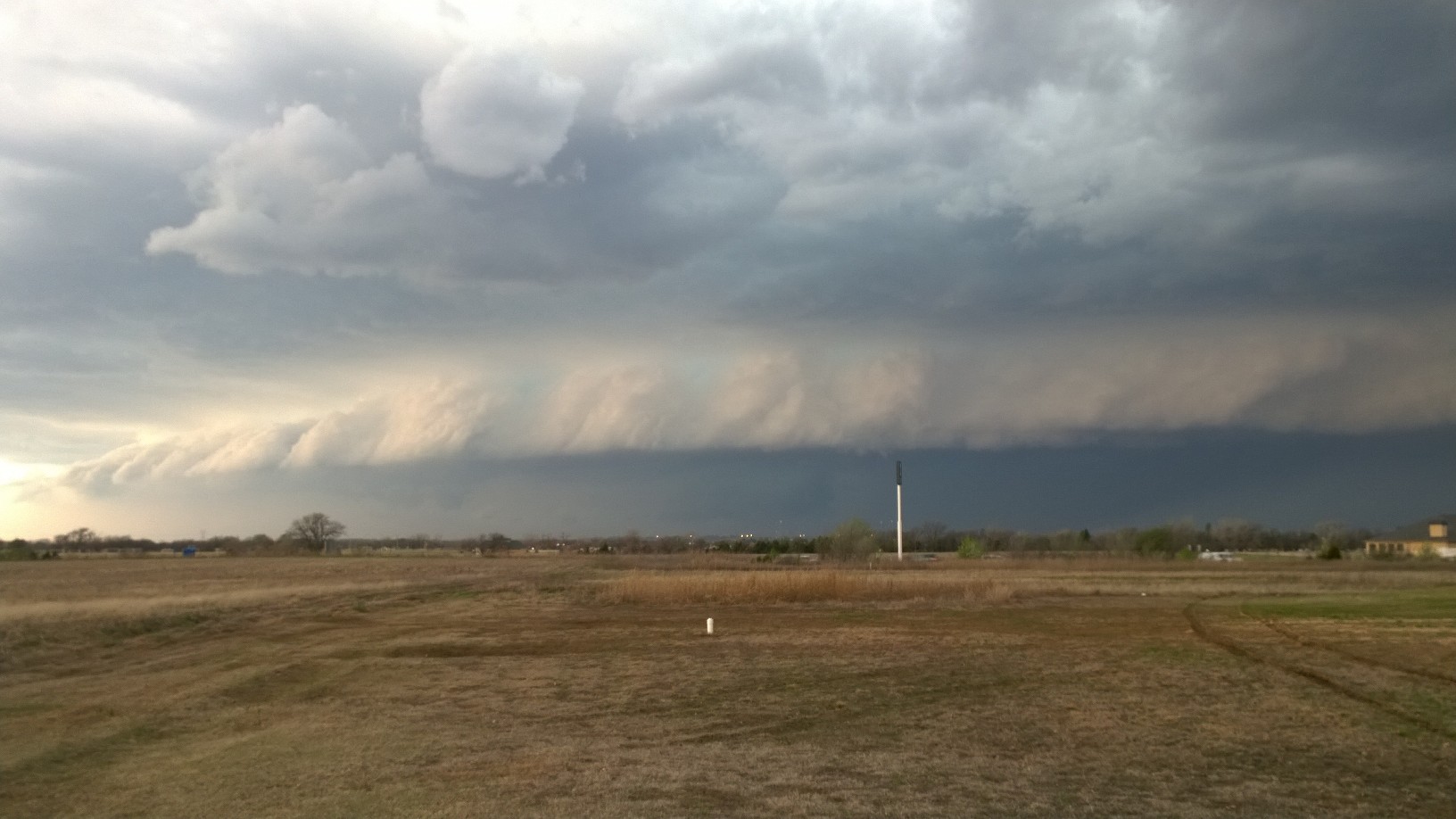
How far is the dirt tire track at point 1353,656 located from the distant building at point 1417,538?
114m

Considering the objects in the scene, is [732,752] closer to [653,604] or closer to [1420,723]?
[1420,723]

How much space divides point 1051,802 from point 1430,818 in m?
3.52

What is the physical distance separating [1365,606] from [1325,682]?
2392 centimetres

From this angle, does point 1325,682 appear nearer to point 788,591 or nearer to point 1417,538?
point 788,591

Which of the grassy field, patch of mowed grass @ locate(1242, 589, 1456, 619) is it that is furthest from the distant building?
the grassy field

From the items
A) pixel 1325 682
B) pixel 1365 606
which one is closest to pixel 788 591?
pixel 1365 606

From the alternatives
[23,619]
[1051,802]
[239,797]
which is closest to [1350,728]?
[1051,802]

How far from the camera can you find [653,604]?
48.6m

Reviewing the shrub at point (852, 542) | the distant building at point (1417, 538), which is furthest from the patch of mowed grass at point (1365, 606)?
the distant building at point (1417, 538)

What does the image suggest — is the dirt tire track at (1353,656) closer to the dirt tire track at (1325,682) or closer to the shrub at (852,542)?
the dirt tire track at (1325,682)

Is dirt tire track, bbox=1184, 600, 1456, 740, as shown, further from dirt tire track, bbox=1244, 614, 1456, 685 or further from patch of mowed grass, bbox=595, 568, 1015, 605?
patch of mowed grass, bbox=595, 568, 1015, 605

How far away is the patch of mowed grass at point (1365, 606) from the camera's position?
35.9 metres

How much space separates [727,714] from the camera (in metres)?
17.4

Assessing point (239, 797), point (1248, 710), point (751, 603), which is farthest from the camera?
point (751, 603)
